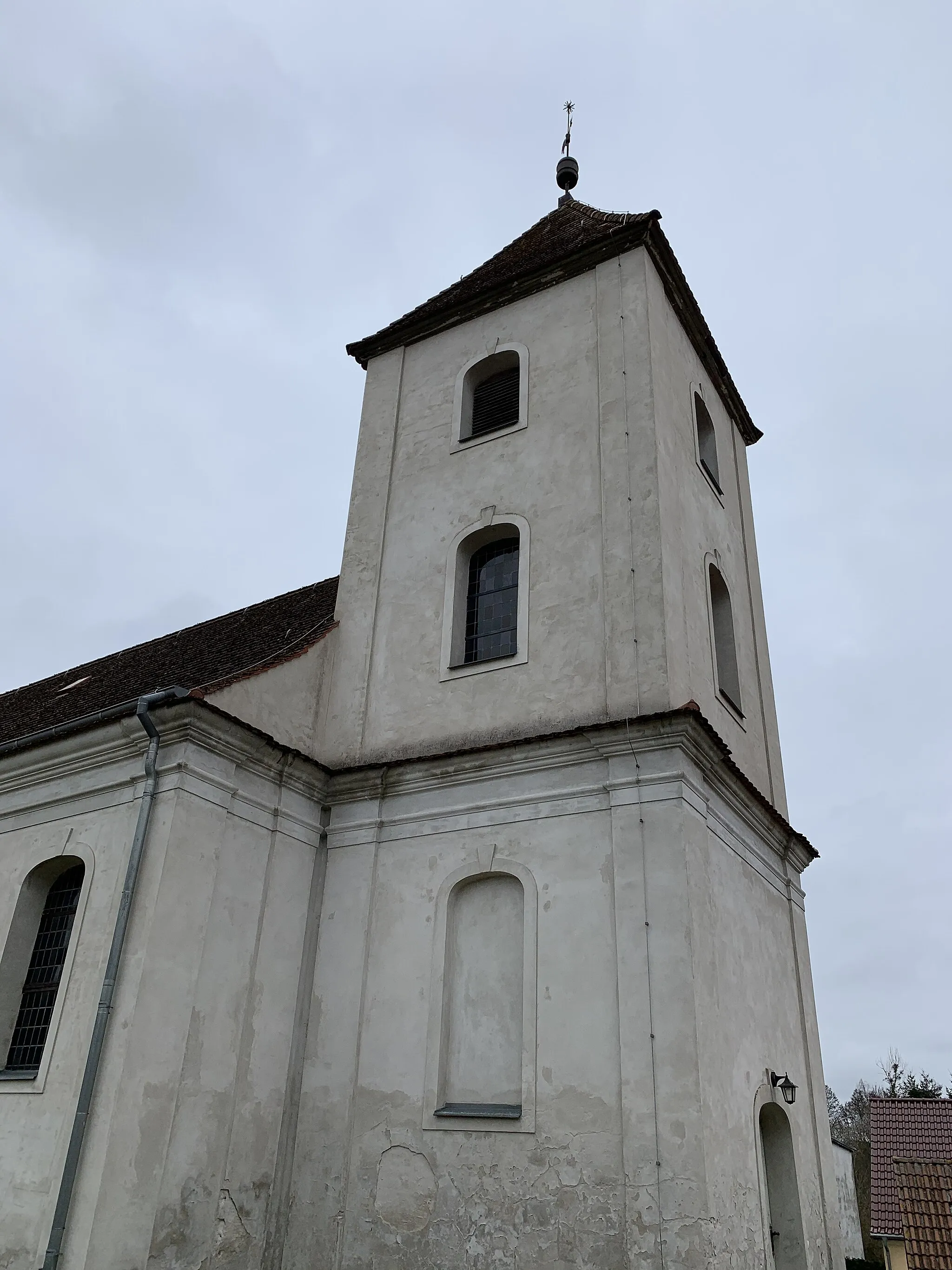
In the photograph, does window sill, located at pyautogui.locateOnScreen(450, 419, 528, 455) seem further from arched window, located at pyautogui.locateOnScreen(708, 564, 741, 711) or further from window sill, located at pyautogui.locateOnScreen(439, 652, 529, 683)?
window sill, located at pyautogui.locateOnScreen(439, 652, 529, 683)

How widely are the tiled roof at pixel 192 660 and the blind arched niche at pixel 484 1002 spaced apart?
3597 mm

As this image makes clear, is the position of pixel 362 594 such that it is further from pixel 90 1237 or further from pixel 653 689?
pixel 90 1237

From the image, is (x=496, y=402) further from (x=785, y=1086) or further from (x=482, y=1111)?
(x=785, y=1086)

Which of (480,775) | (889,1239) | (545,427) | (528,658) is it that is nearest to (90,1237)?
(480,775)

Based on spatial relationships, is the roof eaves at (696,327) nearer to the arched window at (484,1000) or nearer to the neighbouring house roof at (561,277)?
the neighbouring house roof at (561,277)

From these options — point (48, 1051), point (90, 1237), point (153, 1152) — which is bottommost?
point (90, 1237)

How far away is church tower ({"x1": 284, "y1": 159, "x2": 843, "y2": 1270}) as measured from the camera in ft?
30.0

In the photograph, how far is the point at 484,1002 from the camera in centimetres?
1037

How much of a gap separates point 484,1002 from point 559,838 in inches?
71.4

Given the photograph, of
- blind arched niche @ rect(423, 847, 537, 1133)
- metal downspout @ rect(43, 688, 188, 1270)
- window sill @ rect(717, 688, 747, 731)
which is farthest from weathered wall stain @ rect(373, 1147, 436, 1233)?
window sill @ rect(717, 688, 747, 731)

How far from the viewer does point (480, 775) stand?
1128cm

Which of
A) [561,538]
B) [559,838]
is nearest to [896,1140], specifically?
[559,838]

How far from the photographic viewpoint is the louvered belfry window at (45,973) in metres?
10.7

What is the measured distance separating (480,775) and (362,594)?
368 cm
